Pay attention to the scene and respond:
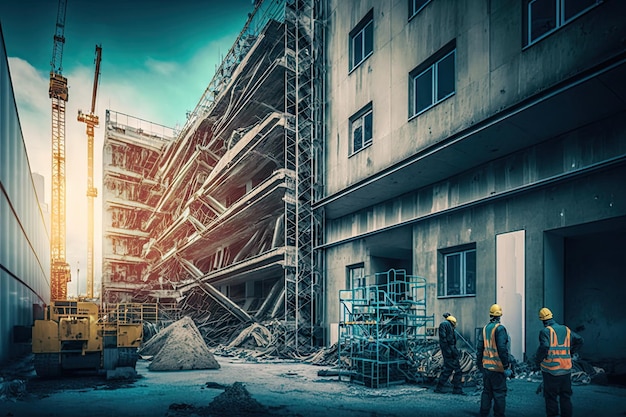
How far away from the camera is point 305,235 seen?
74.0 ft

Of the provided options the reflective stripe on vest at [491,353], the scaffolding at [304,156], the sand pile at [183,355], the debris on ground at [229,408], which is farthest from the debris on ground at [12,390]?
the scaffolding at [304,156]

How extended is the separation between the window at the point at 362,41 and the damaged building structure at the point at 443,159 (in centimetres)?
6

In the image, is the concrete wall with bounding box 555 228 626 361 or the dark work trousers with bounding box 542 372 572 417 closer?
the dark work trousers with bounding box 542 372 572 417

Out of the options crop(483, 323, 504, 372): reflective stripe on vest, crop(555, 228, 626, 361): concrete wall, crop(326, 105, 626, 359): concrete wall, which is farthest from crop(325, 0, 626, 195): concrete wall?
crop(483, 323, 504, 372): reflective stripe on vest

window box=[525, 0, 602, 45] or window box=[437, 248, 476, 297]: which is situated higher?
window box=[525, 0, 602, 45]

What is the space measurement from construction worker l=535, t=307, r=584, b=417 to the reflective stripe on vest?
63 centimetres

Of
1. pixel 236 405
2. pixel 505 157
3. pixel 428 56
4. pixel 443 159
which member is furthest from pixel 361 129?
pixel 236 405

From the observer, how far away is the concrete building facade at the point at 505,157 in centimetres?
1037

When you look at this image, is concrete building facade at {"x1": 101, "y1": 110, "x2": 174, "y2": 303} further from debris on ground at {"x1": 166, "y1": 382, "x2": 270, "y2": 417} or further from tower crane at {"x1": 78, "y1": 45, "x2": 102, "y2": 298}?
debris on ground at {"x1": 166, "y1": 382, "x2": 270, "y2": 417}

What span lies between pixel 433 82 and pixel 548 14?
4289 mm

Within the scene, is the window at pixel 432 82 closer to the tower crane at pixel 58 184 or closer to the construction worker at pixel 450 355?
the construction worker at pixel 450 355

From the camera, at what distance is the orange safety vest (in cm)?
739

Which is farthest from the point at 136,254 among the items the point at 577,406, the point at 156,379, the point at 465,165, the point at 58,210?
the point at 577,406

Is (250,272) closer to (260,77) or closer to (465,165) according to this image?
(260,77)
